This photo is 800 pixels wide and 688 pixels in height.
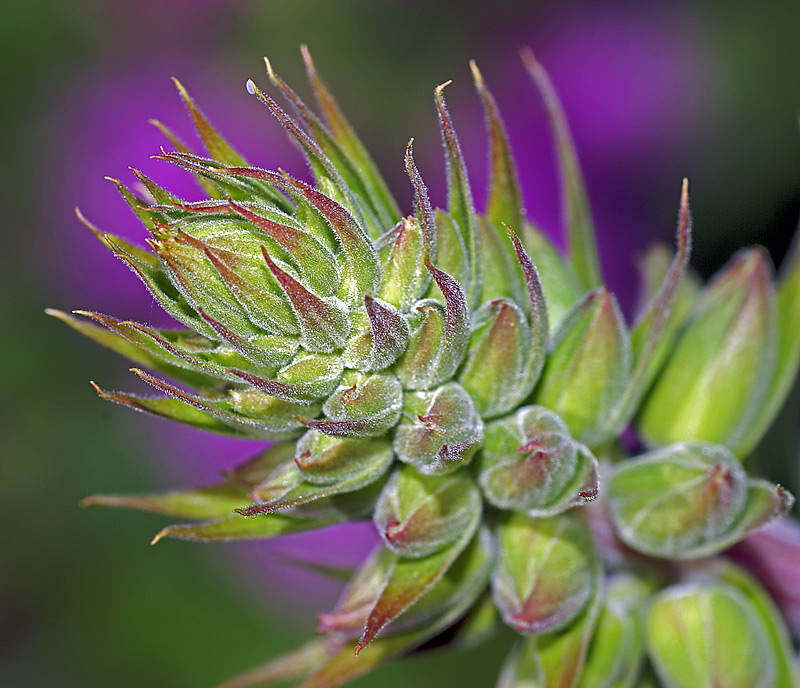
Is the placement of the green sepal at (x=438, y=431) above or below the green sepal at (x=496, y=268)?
below

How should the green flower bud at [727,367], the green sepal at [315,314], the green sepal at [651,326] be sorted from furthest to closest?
the green flower bud at [727,367], the green sepal at [651,326], the green sepal at [315,314]

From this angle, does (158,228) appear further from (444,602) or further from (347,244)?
(444,602)

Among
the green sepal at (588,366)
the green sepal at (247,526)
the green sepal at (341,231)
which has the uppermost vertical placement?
the green sepal at (341,231)

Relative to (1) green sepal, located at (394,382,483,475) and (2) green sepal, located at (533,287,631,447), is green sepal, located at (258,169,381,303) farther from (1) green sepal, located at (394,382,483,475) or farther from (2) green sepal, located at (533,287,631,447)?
(2) green sepal, located at (533,287,631,447)

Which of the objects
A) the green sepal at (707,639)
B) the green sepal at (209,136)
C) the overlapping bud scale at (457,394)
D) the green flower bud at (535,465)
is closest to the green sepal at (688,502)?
the overlapping bud scale at (457,394)

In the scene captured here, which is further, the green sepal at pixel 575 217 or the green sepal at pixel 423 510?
the green sepal at pixel 575 217

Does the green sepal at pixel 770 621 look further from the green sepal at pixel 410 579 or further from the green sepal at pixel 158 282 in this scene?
the green sepal at pixel 158 282

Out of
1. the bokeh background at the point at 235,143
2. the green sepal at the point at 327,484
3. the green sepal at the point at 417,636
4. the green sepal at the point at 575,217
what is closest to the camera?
the green sepal at the point at 327,484

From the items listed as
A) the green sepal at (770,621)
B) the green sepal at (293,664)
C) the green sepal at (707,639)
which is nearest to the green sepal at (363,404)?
the green sepal at (293,664)
